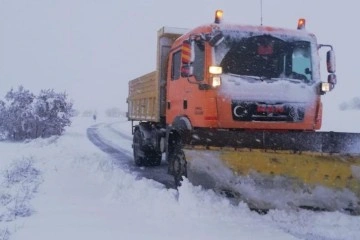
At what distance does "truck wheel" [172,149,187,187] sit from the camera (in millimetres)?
6934

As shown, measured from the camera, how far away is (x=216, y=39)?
6.88m

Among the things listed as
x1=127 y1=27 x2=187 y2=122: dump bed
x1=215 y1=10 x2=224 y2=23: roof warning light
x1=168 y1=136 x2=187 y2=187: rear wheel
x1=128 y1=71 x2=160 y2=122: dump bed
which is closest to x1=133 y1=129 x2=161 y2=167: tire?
x1=128 y1=71 x2=160 y2=122: dump bed

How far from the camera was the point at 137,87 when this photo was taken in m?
12.3

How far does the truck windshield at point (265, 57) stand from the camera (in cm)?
696

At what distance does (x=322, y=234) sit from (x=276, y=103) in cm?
233

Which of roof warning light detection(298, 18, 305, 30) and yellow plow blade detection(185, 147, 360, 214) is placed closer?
yellow plow blade detection(185, 147, 360, 214)

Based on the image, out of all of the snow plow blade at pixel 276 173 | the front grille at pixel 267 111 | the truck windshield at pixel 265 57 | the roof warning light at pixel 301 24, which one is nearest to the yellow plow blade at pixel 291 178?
the snow plow blade at pixel 276 173

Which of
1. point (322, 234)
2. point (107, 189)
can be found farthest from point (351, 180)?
point (107, 189)

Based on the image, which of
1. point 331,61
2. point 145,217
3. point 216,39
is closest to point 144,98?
point 216,39

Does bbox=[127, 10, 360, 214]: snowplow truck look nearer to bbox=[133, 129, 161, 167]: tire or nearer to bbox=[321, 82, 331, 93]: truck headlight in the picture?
bbox=[321, 82, 331, 93]: truck headlight

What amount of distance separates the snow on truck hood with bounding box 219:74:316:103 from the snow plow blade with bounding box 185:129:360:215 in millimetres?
784

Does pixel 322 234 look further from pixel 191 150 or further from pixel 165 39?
pixel 165 39

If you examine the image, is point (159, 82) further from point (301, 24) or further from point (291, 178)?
point (291, 178)

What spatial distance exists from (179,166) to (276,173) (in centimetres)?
196
